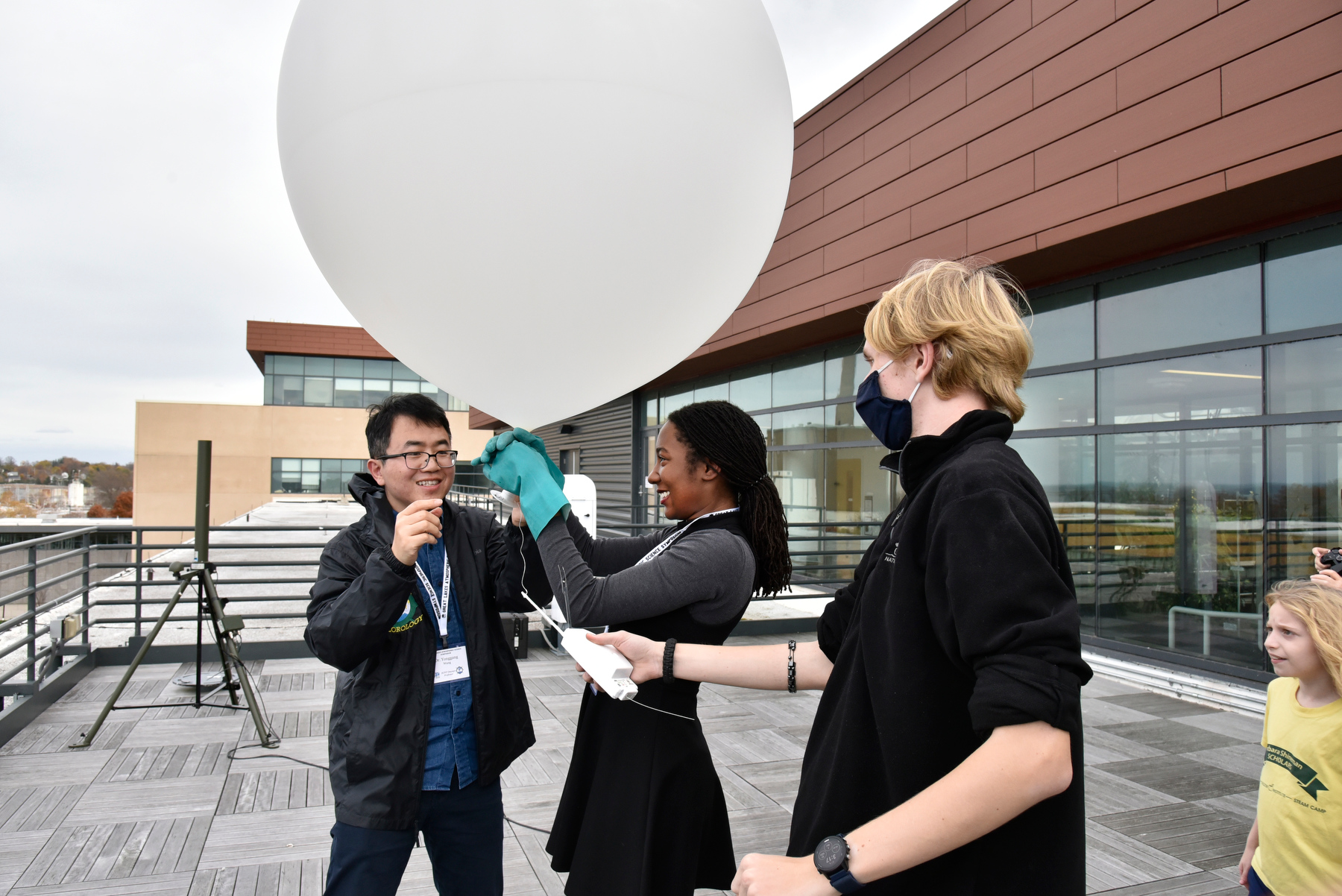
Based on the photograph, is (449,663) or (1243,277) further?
(1243,277)

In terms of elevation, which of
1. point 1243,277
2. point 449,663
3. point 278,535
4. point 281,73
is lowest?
point 278,535

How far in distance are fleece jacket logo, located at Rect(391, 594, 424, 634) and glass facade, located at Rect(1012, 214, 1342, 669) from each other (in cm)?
499

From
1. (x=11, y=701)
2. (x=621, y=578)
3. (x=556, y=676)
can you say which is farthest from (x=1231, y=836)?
(x=11, y=701)

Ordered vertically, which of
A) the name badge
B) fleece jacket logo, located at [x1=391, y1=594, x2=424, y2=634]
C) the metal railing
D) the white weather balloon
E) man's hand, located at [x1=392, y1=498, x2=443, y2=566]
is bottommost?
the metal railing

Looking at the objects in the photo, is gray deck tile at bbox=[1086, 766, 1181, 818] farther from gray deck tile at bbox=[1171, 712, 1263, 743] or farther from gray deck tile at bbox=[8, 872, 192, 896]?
gray deck tile at bbox=[8, 872, 192, 896]

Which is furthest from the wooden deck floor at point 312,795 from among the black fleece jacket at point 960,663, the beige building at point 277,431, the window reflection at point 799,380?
the beige building at point 277,431

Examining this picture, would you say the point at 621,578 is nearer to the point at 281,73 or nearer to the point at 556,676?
the point at 281,73

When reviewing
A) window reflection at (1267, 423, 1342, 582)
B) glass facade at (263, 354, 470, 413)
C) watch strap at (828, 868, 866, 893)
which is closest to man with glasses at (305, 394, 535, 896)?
watch strap at (828, 868, 866, 893)

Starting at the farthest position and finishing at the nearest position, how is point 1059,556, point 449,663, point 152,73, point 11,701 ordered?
point 11,701 → point 152,73 → point 449,663 → point 1059,556

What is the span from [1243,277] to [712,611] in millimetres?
4982

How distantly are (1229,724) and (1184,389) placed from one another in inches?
82.8

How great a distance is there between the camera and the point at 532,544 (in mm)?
1656

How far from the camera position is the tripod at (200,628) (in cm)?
378

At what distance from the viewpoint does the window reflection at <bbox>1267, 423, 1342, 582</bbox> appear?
13.9 feet
